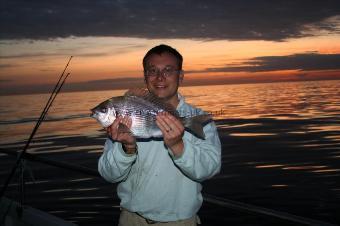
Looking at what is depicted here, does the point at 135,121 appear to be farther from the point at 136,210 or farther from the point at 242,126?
the point at 242,126

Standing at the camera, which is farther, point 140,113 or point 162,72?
point 162,72

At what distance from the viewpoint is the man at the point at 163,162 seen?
3.33 meters

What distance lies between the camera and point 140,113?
343 cm

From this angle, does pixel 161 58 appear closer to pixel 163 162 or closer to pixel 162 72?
pixel 162 72

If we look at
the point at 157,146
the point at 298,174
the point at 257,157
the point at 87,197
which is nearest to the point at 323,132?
the point at 257,157

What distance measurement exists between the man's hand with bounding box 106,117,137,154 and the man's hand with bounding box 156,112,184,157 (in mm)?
282

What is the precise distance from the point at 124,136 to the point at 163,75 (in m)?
0.82

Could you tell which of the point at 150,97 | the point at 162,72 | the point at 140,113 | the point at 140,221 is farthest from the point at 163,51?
the point at 140,221

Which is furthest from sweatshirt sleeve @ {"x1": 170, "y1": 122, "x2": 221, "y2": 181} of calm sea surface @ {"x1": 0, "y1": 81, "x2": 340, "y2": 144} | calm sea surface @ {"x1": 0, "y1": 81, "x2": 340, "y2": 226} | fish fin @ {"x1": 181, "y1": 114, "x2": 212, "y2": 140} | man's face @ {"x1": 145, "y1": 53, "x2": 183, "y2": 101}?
calm sea surface @ {"x1": 0, "y1": 81, "x2": 340, "y2": 144}

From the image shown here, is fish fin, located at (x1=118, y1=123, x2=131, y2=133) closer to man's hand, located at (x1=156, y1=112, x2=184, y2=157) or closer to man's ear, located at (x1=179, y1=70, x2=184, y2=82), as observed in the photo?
man's hand, located at (x1=156, y1=112, x2=184, y2=157)

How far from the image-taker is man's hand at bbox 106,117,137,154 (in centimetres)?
337

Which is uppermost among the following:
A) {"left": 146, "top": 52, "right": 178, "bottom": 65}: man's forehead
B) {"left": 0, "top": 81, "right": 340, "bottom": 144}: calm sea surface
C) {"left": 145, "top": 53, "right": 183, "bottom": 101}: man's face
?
{"left": 146, "top": 52, "right": 178, "bottom": 65}: man's forehead

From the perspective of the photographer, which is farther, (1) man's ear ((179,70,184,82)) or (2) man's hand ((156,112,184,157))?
(1) man's ear ((179,70,184,82))

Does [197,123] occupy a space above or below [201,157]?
above
